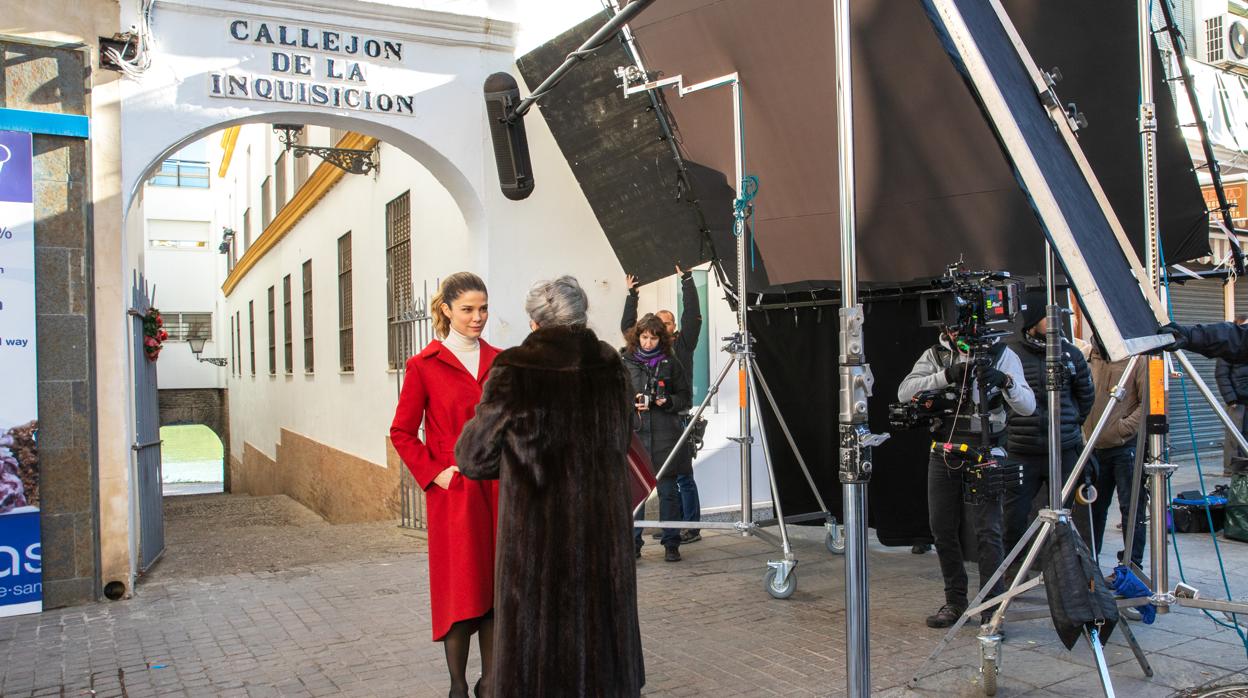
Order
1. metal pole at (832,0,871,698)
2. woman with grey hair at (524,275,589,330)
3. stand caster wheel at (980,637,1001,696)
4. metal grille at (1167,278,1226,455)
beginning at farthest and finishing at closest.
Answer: metal grille at (1167,278,1226,455)
stand caster wheel at (980,637,1001,696)
woman with grey hair at (524,275,589,330)
metal pole at (832,0,871,698)

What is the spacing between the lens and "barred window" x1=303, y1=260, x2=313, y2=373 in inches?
659

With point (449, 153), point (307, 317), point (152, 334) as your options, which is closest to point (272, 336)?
point (307, 317)

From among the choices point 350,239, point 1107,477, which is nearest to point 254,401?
point 350,239

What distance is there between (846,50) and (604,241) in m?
5.28

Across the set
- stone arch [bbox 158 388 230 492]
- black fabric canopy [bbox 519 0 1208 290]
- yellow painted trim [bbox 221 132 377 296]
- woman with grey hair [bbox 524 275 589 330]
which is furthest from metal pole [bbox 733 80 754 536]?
stone arch [bbox 158 388 230 492]

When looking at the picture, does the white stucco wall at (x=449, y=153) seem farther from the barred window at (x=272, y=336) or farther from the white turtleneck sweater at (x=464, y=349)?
the barred window at (x=272, y=336)

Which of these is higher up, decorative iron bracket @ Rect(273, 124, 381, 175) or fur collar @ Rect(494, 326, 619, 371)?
decorative iron bracket @ Rect(273, 124, 381, 175)

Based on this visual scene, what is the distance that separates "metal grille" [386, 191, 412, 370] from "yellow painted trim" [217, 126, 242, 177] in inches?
585

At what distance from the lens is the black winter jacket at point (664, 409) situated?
23.3ft

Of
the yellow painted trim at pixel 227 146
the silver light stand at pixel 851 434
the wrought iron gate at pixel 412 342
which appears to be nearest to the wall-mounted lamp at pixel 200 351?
the yellow painted trim at pixel 227 146

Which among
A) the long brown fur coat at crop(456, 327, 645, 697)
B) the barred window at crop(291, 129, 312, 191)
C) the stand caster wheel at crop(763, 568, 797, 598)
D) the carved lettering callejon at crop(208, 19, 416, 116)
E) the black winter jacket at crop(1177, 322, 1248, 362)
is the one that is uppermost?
the barred window at crop(291, 129, 312, 191)

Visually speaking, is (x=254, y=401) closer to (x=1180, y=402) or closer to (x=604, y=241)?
(x=604, y=241)

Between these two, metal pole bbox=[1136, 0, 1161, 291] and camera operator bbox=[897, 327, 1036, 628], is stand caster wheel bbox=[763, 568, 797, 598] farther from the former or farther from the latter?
metal pole bbox=[1136, 0, 1161, 291]

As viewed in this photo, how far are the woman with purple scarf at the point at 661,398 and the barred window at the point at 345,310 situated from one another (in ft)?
24.9
